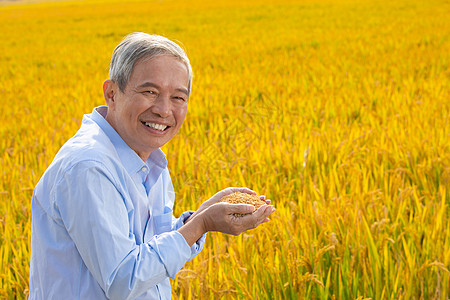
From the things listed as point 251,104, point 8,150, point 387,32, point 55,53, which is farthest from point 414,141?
point 55,53

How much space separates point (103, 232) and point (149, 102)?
368 mm

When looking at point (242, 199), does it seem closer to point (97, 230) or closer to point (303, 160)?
point (97, 230)

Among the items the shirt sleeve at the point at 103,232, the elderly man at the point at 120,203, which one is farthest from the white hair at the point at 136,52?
the shirt sleeve at the point at 103,232

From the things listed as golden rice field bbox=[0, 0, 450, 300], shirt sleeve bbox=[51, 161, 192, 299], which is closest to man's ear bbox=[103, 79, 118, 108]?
shirt sleeve bbox=[51, 161, 192, 299]

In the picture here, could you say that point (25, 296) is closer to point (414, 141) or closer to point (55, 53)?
point (414, 141)

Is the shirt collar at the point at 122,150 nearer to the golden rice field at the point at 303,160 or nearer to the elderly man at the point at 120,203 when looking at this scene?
the elderly man at the point at 120,203

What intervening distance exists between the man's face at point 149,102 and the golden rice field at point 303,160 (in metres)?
A: 0.42

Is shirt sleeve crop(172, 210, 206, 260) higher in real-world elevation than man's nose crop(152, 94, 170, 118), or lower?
lower

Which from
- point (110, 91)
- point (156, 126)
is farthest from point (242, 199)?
point (110, 91)

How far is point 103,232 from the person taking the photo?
3.04 ft

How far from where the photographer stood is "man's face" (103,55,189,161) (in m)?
1.12

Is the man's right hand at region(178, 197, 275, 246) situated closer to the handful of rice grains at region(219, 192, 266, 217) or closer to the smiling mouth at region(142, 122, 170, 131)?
the handful of rice grains at region(219, 192, 266, 217)

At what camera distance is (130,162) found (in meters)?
1.16

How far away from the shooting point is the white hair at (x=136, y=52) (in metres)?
1.11
